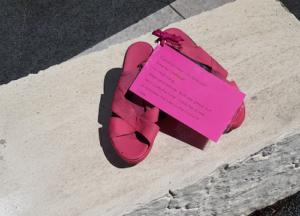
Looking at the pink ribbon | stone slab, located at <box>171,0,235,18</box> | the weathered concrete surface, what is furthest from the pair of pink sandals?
stone slab, located at <box>171,0,235,18</box>

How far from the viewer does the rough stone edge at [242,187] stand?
3.75 feet

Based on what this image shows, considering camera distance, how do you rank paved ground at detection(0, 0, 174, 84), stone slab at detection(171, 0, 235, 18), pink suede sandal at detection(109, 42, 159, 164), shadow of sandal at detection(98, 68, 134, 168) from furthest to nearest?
stone slab at detection(171, 0, 235, 18) < paved ground at detection(0, 0, 174, 84) < shadow of sandal at detection(98, 68, 134, 168) < pink suede sandal at detection(109, 42, 159, 164)

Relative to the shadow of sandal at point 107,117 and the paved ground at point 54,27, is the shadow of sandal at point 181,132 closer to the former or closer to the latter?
the shadow of sandal at point 107,117

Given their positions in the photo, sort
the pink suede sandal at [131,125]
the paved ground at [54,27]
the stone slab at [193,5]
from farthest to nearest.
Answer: the stone slab at [193,5]
the paved ground at [54,27]
the pink suede sandal at [131,125]

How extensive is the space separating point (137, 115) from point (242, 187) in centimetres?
61

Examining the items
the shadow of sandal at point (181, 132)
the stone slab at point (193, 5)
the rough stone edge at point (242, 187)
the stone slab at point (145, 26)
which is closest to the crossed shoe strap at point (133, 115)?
the shadow of sandal at point (181, 132)

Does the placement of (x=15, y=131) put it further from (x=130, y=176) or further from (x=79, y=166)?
(x=130, y=176)

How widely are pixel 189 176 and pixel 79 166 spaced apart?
44 cm

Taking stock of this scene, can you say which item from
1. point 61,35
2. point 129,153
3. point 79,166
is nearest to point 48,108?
point 79,166

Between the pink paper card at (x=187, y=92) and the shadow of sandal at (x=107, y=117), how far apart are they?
257 millimetres

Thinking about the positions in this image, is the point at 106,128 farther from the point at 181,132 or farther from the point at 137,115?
the point at 181,132

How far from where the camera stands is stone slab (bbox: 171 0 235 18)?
2070 millimetres

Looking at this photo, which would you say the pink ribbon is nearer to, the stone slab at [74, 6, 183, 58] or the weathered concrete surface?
the weathered concrete surface

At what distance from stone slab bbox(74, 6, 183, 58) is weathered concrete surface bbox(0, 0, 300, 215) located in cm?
52
